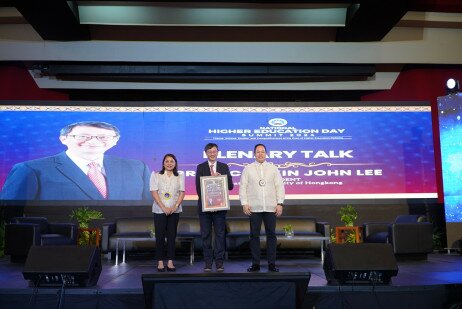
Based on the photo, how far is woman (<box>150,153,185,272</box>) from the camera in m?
4.78

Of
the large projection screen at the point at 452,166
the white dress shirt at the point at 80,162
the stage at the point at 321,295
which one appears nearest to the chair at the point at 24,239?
the white dress shirt at the point at 80,162

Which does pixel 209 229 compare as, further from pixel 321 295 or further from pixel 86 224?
pixel 86 224

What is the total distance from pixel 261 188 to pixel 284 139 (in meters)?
3.39

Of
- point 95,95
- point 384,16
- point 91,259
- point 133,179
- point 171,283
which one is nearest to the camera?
point 171,283

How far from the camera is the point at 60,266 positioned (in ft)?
12.1

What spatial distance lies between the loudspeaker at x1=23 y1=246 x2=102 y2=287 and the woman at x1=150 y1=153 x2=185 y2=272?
104 centimetres

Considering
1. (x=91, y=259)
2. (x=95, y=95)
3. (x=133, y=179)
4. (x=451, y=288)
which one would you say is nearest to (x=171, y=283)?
(x=91, y=259)

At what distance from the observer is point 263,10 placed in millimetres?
7500

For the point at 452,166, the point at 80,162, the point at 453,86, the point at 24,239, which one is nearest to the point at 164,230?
the point at 24,239

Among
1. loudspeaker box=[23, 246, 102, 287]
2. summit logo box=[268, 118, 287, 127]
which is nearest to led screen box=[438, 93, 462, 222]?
summit logo box=[268, 118, 287, 127]

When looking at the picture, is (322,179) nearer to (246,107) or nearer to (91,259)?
(246,107)

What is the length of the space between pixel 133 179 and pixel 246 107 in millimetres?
2308

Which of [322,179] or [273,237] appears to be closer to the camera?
[273,237]

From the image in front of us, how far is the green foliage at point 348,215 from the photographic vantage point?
7.30m
